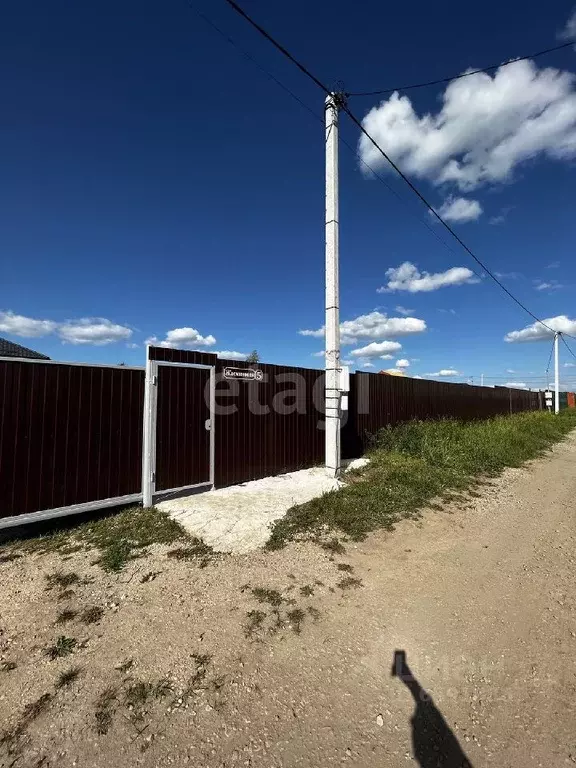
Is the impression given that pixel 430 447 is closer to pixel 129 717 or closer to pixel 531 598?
pixel 531 598

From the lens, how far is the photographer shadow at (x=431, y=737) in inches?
74.7

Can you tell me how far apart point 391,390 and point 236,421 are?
568cm

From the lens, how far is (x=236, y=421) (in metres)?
6.77

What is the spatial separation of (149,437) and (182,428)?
57 centimetres

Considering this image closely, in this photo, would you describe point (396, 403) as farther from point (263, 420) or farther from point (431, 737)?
point (431, 737)

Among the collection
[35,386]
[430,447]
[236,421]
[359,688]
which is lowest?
[359,688]

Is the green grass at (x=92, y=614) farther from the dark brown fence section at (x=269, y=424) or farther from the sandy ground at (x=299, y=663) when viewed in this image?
the dark brown fence section at (x=269, y=424)

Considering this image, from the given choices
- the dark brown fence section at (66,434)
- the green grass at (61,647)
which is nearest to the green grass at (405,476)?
the green grass at (61,647)

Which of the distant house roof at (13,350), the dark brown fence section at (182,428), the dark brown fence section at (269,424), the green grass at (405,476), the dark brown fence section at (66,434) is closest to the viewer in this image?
the dark brown fence section at (66,434)

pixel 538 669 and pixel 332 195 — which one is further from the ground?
pixel 332 195

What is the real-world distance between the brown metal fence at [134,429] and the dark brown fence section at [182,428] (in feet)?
0.05

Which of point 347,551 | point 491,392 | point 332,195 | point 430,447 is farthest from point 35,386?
point 491,392

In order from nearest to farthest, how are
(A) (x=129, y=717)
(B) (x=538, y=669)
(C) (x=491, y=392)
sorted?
(A) (x=129, y=717)
(B) (x=538, y=669)
(C) (x=491, y=392)

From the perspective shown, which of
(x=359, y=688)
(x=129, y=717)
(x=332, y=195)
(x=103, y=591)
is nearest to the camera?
(x=129, y=717)
